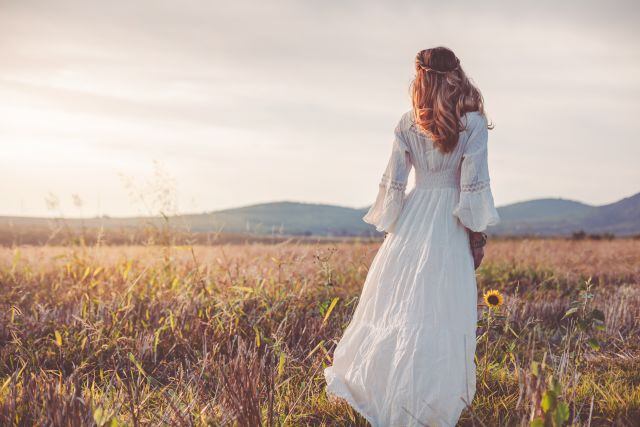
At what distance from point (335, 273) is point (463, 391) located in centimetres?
408

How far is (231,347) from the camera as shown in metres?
4.16

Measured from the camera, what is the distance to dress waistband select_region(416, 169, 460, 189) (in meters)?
3.56

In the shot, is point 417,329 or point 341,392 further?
point 341,392

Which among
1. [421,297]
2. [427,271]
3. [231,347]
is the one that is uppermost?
[427,271]

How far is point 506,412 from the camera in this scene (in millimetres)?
3359

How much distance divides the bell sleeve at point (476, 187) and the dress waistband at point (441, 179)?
12 centimetres

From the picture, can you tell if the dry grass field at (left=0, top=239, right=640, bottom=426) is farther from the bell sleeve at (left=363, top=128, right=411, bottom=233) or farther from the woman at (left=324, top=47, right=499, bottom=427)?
the bell sleeve at (left=363, top=128, right=411, bottom=233)

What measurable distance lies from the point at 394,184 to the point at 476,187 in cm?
52

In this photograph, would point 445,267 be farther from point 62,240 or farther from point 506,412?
point 62,240

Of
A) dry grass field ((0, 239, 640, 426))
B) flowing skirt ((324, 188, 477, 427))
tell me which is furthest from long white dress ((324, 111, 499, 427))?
dry grass field ((0, 239, 640, 426))

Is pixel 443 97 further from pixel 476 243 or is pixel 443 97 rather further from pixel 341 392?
pixel 341 392

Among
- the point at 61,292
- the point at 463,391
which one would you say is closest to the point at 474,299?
the point at 463,391

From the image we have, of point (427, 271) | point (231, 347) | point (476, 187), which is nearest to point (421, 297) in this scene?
point (427, 271)

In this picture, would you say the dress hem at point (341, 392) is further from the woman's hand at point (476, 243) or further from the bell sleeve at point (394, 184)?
the woman's hand at point (476, 243)
